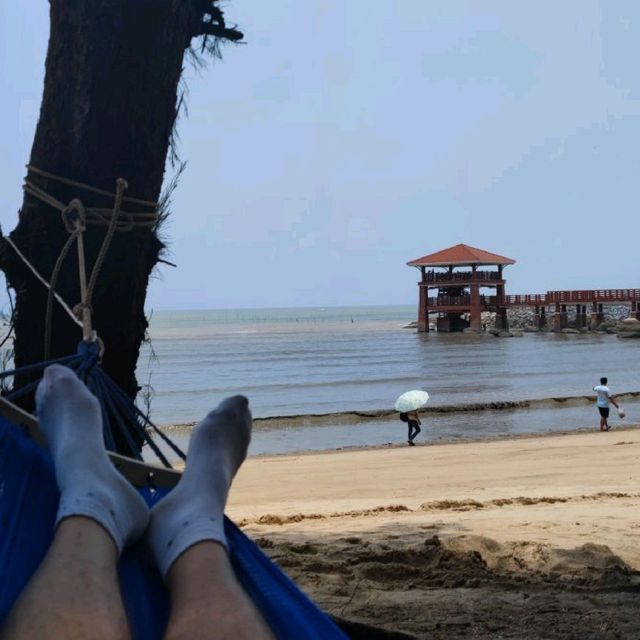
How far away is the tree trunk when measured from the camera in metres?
2.30

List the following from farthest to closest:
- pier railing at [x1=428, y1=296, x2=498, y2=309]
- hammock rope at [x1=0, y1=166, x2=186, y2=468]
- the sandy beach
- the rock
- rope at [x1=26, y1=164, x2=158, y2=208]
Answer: pier railing at [x1=428, y1=296, x2=498, y2=309]
the rock
the sandy beach
rope at [x1=26, y1=164, x2=158, y2=208]
hammock rope at [x1=0, y1=166, x2=186, y2=468]

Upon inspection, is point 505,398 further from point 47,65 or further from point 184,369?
point 47,65

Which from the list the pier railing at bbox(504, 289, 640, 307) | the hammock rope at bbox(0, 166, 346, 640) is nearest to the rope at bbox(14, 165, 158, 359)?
the hammock rope at bbox(0, 166, 346, 640)

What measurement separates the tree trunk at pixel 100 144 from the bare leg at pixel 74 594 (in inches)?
41.1

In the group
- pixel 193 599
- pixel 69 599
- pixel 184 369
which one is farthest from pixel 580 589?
pixel 184 369

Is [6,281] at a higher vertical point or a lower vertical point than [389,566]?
higher

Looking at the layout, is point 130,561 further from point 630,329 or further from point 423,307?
point 423,307

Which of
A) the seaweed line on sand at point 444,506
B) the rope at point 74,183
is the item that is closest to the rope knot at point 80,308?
the rope at point 74,183

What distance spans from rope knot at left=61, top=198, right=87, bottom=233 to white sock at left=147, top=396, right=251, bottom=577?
640 mm

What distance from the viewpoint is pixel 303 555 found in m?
3.34

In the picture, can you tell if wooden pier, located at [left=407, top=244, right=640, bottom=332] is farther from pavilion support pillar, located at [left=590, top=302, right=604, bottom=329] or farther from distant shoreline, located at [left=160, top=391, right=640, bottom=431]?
distant shoreline, located at [left=160, top=391, right=640, bottom=431]

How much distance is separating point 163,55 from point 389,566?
189 cm

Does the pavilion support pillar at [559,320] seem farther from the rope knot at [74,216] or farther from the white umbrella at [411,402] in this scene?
the rope knot at [74,216]

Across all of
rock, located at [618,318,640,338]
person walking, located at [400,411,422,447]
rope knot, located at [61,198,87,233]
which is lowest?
person walking, located at [400,411,422,447]
